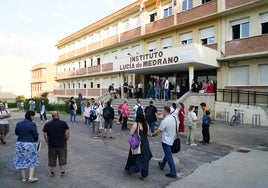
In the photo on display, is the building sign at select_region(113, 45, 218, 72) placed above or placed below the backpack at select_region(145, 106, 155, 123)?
above

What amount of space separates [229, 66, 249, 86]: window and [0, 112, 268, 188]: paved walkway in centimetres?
747

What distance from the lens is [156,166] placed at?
7250 mm

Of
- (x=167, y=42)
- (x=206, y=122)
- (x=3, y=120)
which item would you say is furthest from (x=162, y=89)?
(x=3, y=120)

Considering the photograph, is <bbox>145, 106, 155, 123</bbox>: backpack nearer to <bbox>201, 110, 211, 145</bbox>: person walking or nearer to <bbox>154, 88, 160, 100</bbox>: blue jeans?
<bbox>201, 110, 211, 145</bbox>: person walking

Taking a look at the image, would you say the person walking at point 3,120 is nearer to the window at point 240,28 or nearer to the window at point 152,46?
the window at point 240,28

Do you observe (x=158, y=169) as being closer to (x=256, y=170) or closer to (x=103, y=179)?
(x=103, y=179)

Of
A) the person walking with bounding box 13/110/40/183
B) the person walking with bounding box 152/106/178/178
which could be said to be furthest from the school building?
the person walking with bounding box 13/110/40/183

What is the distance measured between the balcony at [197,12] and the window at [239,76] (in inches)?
188

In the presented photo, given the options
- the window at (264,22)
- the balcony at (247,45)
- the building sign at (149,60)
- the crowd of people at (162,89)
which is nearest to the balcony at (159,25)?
the building sign at (149,60)

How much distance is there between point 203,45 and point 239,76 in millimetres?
3557

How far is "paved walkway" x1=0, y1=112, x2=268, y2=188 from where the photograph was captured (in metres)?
5.93

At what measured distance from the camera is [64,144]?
6.30 meters

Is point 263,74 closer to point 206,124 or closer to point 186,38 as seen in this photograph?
point 186,38

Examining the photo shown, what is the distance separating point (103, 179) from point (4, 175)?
103 inches
